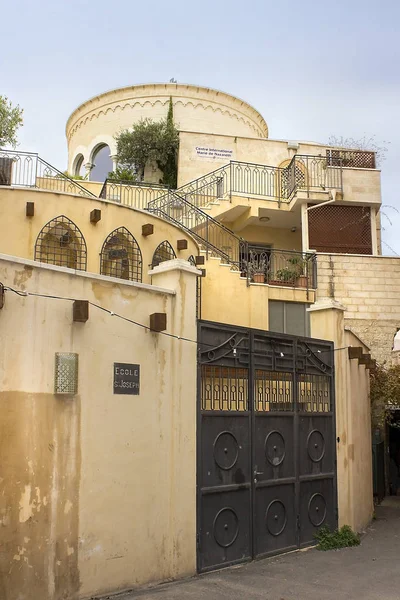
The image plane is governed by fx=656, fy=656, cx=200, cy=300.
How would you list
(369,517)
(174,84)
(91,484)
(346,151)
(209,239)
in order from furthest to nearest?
(174,84) < (346,151) < (209,239) < (369,517) < (91,484)

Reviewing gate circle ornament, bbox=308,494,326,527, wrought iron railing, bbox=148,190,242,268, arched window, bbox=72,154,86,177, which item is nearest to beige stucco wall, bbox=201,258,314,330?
wrought iron railing, bbox=148,190,242,268

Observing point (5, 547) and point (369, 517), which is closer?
point (5, 547)

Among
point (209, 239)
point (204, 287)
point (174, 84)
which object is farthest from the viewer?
point (174, 84)

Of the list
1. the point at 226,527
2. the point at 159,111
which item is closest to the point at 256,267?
the point at 226,527

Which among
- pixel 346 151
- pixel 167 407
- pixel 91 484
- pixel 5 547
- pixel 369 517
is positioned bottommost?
pixel 369 517

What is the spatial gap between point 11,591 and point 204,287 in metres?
10.6

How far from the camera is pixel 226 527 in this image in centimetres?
880

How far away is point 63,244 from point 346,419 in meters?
6.75

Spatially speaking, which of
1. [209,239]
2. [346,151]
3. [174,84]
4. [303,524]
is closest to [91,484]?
[303,524]

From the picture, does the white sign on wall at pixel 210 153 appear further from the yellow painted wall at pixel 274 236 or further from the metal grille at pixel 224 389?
the metal grille at pixel 224 389

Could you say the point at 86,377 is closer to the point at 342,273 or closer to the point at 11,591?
the point at 11,591

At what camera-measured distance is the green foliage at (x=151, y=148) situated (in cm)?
2555

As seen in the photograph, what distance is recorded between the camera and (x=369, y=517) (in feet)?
43.8

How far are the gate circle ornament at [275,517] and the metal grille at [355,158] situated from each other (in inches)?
623
